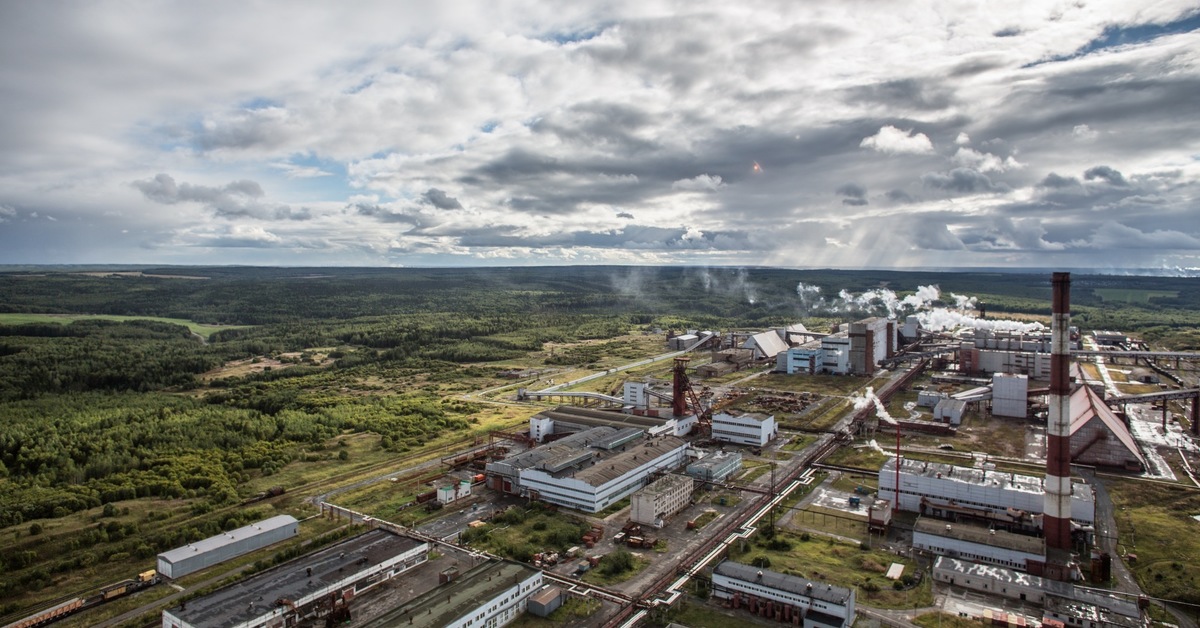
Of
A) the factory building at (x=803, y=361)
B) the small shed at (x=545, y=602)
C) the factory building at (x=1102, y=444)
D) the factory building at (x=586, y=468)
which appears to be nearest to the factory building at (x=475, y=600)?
the small shed at (x=545, y=602)

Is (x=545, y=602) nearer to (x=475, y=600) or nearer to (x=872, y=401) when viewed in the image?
(x=475, y=600)

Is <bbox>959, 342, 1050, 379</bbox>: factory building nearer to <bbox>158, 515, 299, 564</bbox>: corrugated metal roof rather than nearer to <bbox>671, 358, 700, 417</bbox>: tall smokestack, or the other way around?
<bbox>671, 358, 700, 417</bbox>: tall smokestack

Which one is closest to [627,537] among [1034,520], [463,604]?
[463,604]

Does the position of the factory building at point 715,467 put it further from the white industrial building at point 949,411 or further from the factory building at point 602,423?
the white industrial building at point 949,411

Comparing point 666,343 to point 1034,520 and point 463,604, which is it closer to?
point 1034,520

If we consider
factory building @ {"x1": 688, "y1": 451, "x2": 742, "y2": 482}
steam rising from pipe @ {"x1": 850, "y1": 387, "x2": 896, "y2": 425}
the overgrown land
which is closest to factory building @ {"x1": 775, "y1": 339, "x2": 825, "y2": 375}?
steam rising from pipe @ {"x1": 850, "y1": 387, "x2": 896, "y2": 425}
